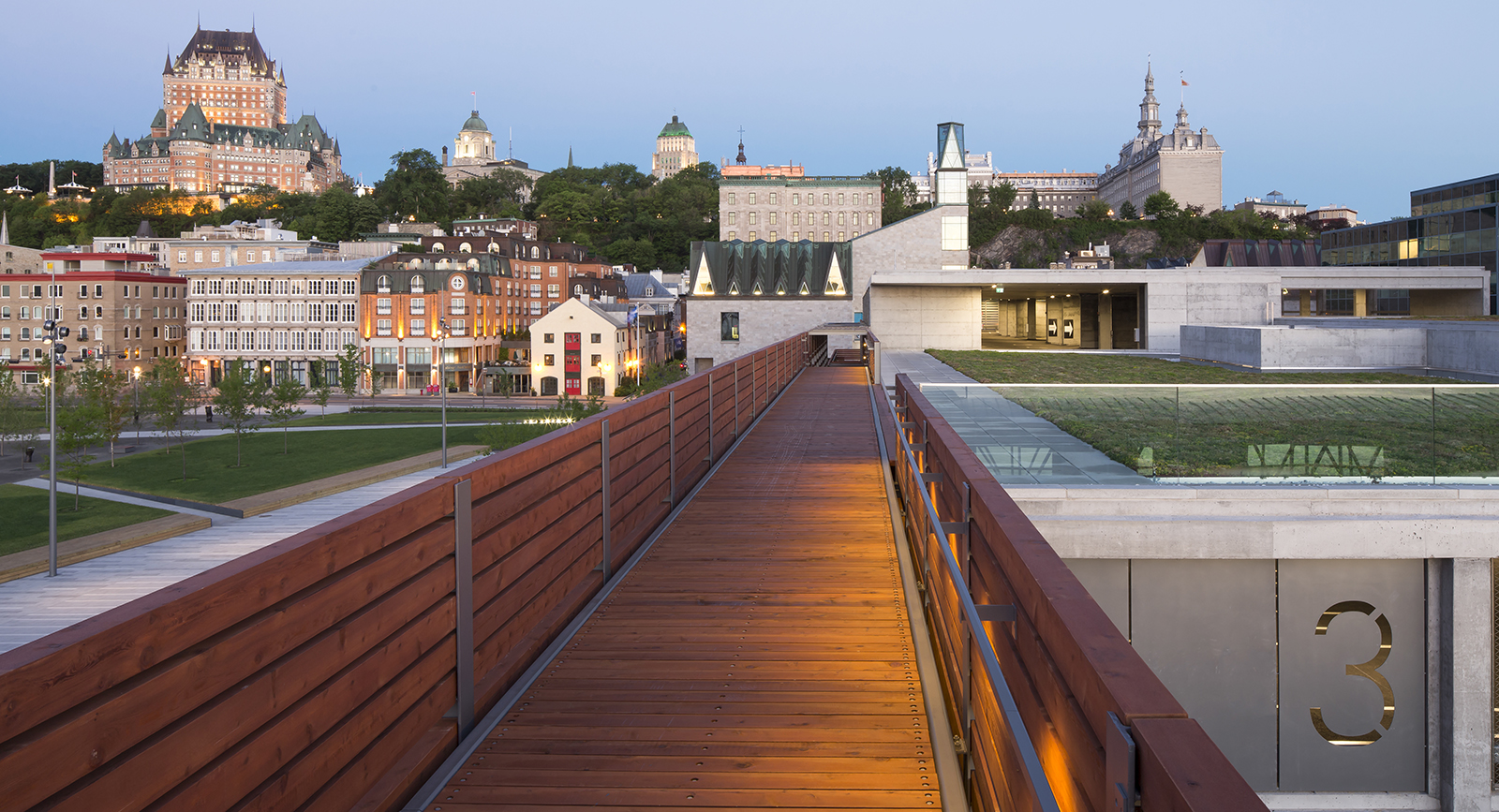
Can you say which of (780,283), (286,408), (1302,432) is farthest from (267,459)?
(1302,432)

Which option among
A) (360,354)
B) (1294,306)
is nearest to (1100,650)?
(1294,306)

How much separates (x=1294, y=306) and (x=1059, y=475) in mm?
39218

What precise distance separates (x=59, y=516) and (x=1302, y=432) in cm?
3861

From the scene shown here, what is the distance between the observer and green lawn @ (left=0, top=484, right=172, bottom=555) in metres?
32.1

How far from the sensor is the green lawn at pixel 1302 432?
992cm

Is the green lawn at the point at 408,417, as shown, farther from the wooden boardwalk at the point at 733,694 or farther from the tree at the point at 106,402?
the wooden boardwalk at the point at 733,694

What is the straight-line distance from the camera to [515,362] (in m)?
84.8

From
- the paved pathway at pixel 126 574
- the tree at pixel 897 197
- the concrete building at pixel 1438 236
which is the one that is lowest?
the paved pathway at pixel 126 574

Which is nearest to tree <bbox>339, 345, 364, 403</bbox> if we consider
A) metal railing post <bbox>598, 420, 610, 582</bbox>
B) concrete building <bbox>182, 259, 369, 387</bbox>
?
concrete building <bbox>182, 259, 369, 387</bbox>

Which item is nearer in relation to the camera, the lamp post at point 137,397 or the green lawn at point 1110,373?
the green lawn at point 1110,373

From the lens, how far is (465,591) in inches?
165

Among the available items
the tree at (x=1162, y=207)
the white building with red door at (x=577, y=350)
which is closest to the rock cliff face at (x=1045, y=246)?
the tree at (x=1162, y=207)

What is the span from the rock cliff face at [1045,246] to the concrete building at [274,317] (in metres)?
59.7

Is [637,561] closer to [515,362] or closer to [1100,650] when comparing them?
[1100,650]
